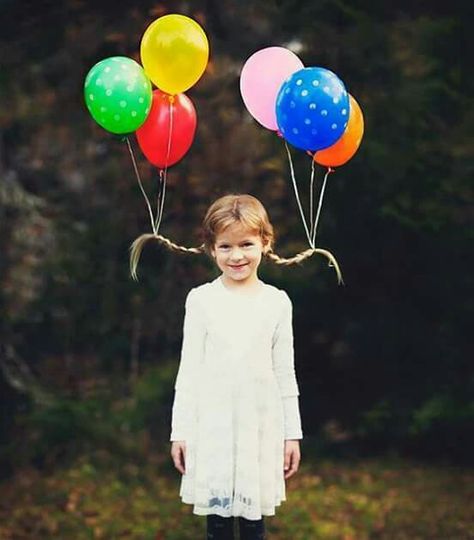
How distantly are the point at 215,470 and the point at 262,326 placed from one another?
48 cm

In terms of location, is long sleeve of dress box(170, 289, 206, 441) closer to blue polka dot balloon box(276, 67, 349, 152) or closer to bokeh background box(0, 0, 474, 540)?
blue polka dot balloon box(276, 67, 349, 152)

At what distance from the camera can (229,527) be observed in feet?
10.3

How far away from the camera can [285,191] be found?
19.6 ft

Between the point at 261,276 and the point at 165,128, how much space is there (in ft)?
7.30

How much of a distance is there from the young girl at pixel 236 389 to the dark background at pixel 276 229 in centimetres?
263

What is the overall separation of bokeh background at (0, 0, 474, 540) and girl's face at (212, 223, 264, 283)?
242 centimetres

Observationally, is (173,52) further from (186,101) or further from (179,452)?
(179,452)

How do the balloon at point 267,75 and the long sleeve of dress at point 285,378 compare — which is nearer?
the long sleeve of dress at point 285,378

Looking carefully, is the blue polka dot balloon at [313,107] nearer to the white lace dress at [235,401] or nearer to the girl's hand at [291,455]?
the white lace dress at [235,401]

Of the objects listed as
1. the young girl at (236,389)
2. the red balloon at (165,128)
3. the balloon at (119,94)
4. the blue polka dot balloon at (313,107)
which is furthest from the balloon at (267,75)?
the young girl at (236,389)

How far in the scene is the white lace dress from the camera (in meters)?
3.01

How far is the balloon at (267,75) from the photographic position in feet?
11.6

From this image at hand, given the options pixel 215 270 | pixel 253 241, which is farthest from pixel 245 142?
pixel 253 241

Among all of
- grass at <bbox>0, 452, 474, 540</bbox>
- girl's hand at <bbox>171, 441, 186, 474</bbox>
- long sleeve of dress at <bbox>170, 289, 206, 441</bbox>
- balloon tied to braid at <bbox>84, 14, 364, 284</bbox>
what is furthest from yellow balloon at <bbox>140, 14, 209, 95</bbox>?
grass at <bbox>0, 452, 474, 540</bbox>
